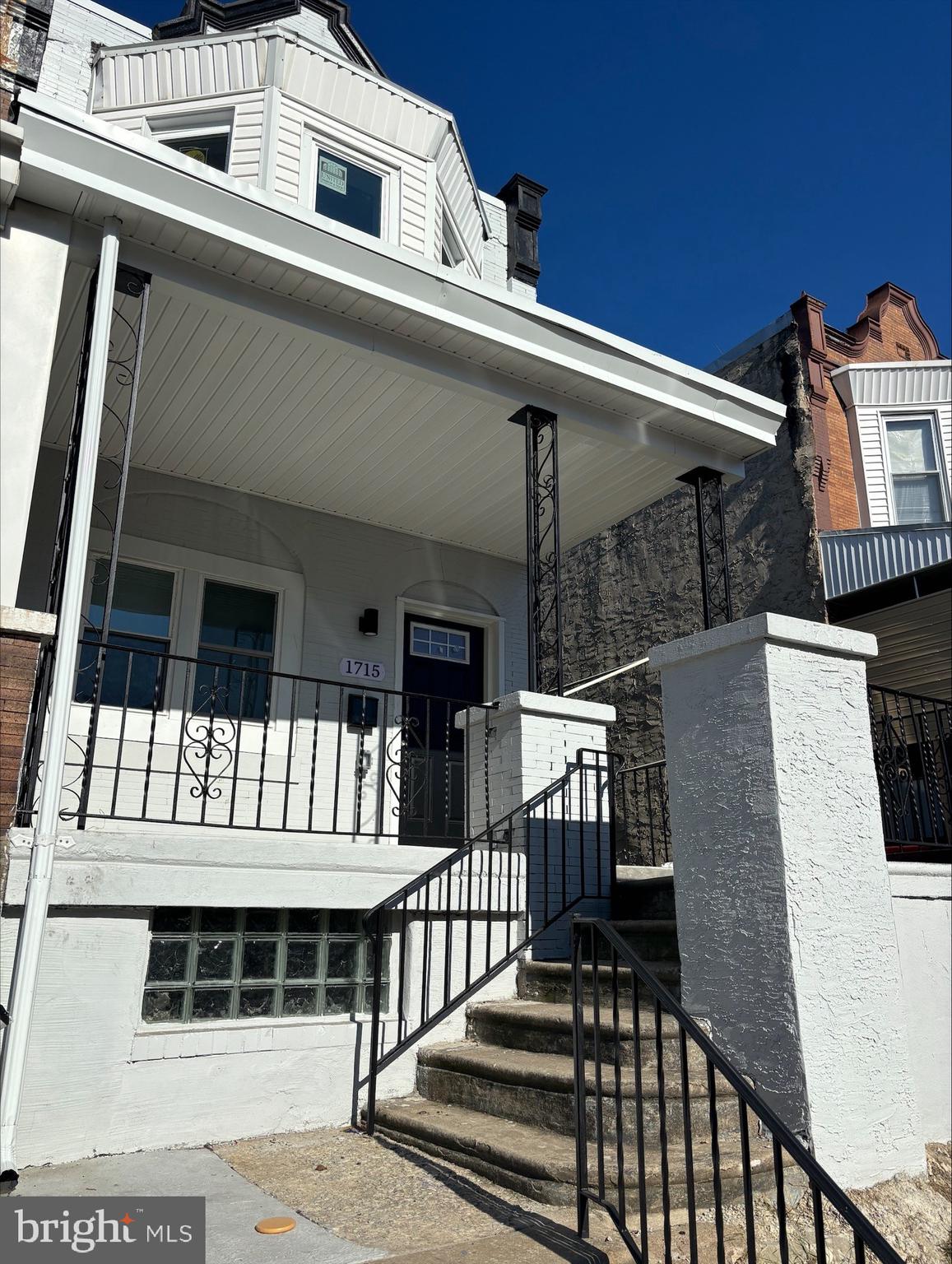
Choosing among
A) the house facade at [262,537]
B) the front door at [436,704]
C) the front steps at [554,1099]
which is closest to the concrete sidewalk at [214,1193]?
the house facade at [262,537]

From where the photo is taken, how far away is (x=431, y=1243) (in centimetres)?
320

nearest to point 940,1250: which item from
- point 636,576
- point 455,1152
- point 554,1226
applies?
point 554,1226

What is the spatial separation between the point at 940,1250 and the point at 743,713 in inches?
81.7

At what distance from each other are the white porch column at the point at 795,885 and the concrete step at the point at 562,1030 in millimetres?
203

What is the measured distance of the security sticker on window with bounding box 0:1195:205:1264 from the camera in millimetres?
3053

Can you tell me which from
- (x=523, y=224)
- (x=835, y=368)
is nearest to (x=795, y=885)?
(x=835, y=368)

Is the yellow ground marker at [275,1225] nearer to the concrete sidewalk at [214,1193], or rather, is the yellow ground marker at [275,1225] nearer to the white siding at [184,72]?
the concrete sidewalk at [214,1193]

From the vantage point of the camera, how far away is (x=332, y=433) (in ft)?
24.0

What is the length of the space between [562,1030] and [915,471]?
8959 mm

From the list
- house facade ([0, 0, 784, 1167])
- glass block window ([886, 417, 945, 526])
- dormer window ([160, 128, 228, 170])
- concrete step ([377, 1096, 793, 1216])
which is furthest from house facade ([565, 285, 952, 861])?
dormer window ([160, 128, 228, 170])

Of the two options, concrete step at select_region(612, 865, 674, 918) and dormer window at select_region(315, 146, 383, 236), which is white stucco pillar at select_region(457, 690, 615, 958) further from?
dormer window at select_region(315, 146, 383, 236)

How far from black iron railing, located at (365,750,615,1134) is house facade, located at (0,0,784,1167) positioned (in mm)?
59

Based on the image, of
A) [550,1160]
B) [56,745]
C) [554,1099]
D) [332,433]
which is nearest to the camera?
[550,1160]

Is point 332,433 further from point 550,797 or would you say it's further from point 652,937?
point 652,937
